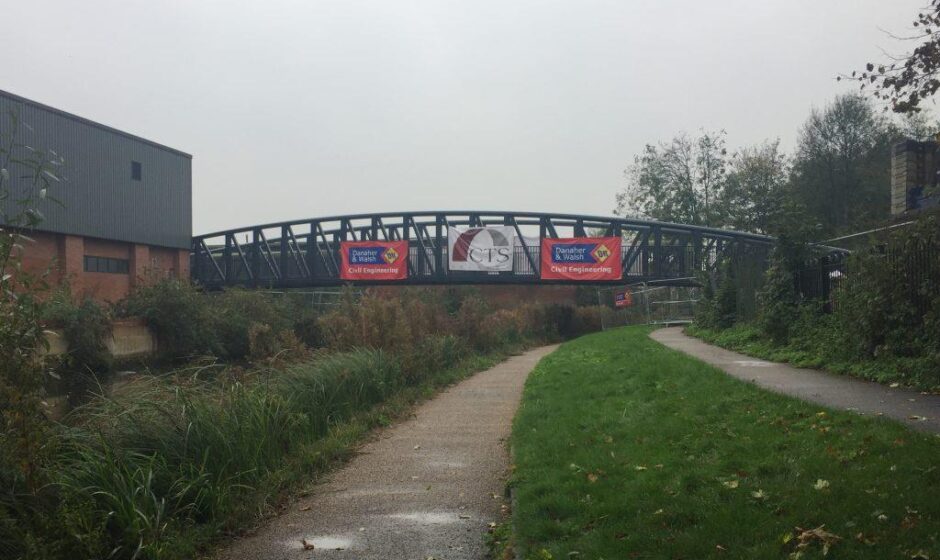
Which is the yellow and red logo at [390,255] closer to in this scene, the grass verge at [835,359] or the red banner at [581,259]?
the red banner at [581,259]

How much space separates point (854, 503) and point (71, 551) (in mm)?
5395

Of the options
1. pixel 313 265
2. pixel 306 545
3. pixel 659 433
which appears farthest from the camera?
pixel 313 265

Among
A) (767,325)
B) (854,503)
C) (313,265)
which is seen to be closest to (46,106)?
(313,265)

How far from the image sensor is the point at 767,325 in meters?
18.6

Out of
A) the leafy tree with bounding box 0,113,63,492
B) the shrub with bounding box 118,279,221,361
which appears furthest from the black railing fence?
the shrub with bounding box 118,279,221,361

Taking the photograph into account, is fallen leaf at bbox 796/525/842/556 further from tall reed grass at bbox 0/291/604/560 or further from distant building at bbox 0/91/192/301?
distant building at bbox 0/91/192/301

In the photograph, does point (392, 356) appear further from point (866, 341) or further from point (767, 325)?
point (866, 341)

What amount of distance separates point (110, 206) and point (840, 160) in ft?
158

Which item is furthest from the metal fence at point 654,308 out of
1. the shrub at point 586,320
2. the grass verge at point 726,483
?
the grass verge at point 726,483

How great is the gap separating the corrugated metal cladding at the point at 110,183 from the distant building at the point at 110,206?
0.05 m

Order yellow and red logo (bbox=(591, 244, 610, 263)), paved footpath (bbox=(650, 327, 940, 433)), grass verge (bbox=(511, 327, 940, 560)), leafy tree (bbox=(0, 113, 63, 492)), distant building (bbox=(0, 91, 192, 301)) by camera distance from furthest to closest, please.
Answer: yellow and red logo (bbox=(591, 244, 610, 263))
distant building (bbox=(0, 91, 192, 301))
paved footpath (bbox=(650, 327, 940, 433))
leafy tree (bbox=(0, 113, 63, 492))
grass verge (bbox=(511, 327, 940, 560))

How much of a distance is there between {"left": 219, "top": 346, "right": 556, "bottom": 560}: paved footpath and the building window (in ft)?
117

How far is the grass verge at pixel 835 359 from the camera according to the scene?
37.2 feet

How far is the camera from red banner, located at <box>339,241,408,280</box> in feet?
162
